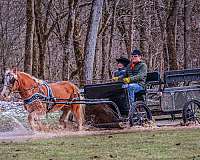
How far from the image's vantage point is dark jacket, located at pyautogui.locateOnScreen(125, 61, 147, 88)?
15.7 m

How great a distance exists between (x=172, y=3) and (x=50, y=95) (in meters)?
20.8

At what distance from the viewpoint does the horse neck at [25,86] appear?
15070 mm

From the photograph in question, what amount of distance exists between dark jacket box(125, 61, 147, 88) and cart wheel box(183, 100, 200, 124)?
1356 millimetres

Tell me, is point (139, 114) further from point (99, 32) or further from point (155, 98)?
point (99, 32)

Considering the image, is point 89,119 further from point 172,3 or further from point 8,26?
point 8,26

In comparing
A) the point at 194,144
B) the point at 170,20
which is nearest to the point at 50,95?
the point at 194,144

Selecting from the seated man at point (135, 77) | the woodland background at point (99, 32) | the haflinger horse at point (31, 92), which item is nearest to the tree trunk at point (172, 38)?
the woodland background at point (99, 32)

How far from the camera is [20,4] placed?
3822 centimetres

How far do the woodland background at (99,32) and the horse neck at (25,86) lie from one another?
11896 mm

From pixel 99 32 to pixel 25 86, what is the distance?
21.1 meters

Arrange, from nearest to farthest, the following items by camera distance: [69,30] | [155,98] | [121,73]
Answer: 1. [121,73]
2. [155,98]
3. [69,30]

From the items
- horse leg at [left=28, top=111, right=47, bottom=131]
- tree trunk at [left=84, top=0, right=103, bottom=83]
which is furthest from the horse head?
tree trunk at [left=84, top=0, right=103, bottom=83]

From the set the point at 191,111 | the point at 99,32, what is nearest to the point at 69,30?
the point at 99,32

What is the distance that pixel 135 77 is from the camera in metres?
15.7
